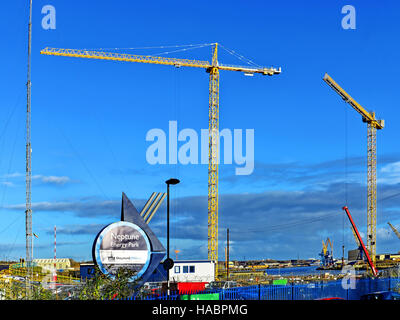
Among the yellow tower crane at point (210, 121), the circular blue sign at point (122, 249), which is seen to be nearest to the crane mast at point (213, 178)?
the yellow tower crane at point (210, 121)

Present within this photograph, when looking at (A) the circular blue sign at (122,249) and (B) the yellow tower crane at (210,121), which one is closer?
(A) the circular blue sign at (122,249)

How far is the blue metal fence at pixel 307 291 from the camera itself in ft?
129

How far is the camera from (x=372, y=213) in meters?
148

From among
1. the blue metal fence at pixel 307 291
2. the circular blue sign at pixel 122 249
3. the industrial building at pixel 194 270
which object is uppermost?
the circular blue sign at pixel 122 249

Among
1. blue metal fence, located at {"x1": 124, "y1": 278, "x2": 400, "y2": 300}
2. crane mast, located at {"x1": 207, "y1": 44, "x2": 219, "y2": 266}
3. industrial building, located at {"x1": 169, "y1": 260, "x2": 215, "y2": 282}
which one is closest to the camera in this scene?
blue metal fence, located at {"x1": 124, "y1": 278, "x2": 400, "y2": 300}

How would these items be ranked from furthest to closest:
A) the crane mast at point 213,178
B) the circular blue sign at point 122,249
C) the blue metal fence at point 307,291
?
the crane mast at point 213,178 < the circular blue sign at point 122,249 < the blue metal fence at point 307,291

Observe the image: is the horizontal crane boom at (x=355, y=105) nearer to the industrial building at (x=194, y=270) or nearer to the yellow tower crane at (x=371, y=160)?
the yellow tower crane at (x=371, y=160)

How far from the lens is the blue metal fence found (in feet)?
129

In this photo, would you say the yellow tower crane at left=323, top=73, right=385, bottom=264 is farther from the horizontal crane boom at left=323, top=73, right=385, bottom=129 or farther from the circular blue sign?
the circular blue sign

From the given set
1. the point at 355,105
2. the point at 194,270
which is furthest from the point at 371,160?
the point at 194,270

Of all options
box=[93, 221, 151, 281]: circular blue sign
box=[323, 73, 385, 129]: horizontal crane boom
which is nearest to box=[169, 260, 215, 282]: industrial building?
box=[93, 221, 151, 281]: circular blue sign

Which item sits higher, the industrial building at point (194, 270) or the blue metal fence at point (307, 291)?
the blue metal fence at point (307, 291)
